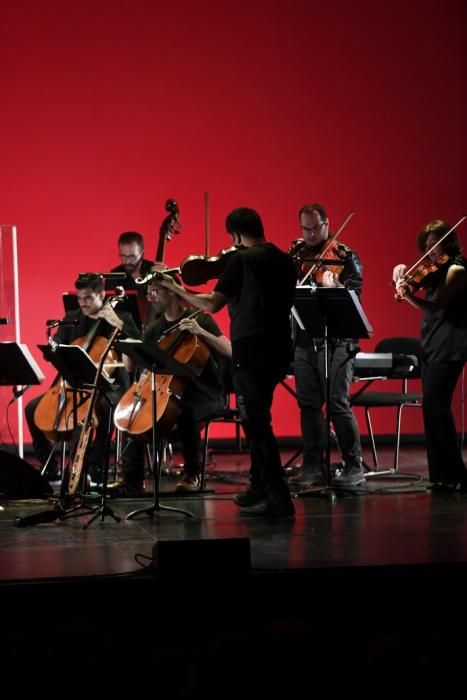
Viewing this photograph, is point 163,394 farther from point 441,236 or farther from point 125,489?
point 441,236

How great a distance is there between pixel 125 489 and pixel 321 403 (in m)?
1.27

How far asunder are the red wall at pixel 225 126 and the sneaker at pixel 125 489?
8.65 feet

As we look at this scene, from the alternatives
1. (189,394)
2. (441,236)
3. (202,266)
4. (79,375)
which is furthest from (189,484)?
(441,236)

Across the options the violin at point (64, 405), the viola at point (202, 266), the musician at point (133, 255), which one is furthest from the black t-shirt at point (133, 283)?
the viola at point (202, 266)

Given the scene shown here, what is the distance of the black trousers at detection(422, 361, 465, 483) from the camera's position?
18.6 ft

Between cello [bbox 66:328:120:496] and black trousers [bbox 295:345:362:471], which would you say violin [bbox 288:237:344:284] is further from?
cello [bbox 66:328:120:496]

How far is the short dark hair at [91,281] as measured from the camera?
19.5 feet

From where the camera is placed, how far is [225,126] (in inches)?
338

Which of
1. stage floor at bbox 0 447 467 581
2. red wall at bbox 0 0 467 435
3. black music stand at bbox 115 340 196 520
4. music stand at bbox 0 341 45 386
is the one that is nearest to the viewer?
stage floor at bbox 0 447 467 581

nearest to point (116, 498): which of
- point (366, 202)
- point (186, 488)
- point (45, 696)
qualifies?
point (186, 488)

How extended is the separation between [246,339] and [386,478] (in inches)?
76.9

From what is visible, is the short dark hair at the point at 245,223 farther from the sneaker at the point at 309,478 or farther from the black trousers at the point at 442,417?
the sneaker at the point at 309,478

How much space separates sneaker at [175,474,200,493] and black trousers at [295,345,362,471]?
0.67m

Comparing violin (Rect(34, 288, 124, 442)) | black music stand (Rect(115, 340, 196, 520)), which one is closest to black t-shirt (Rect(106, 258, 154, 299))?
violin (Rect(34, 288, 124, 442))
